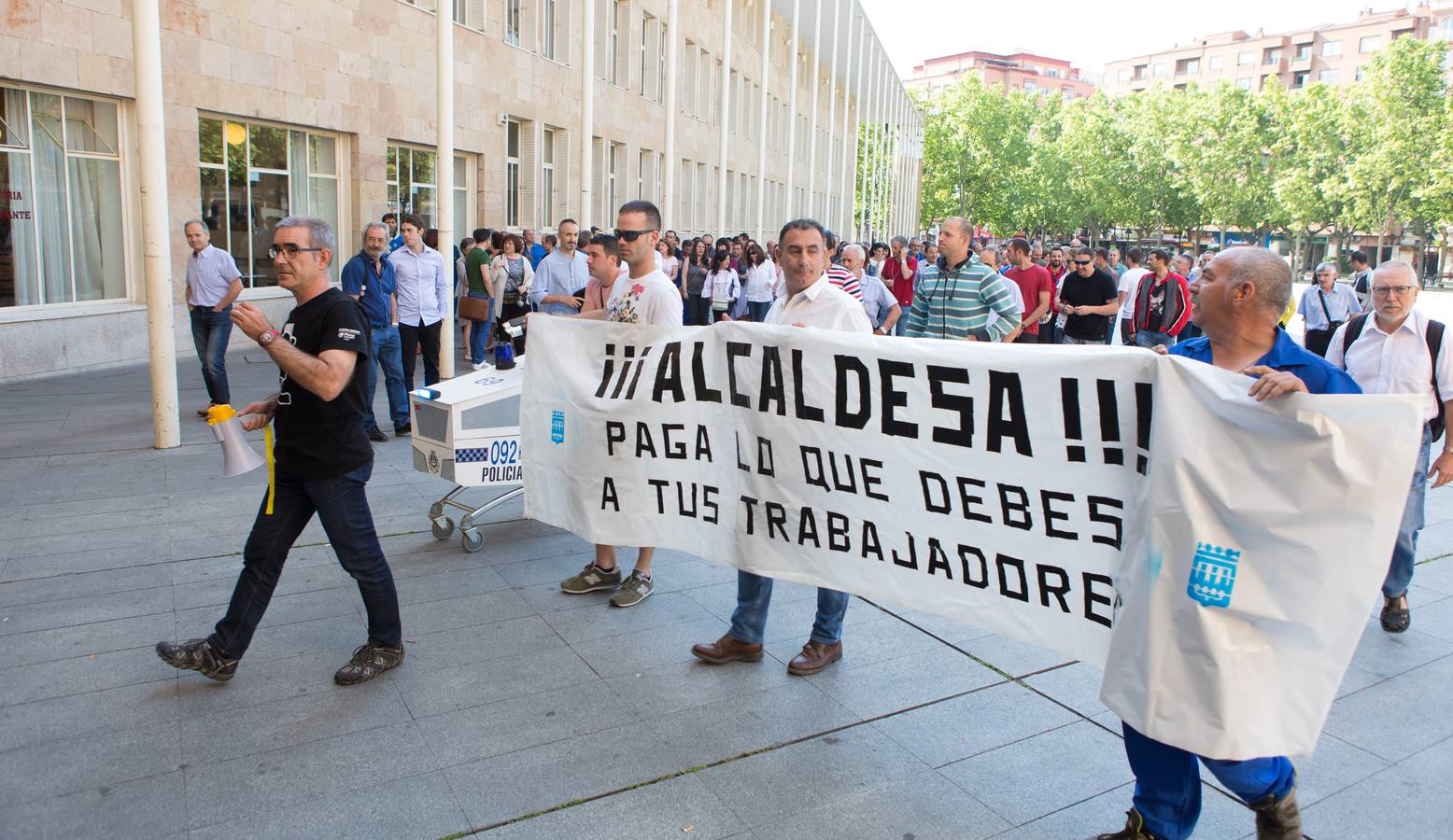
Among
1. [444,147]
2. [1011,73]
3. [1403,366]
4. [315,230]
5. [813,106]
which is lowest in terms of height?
[1403,366]

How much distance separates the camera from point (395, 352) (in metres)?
9.58

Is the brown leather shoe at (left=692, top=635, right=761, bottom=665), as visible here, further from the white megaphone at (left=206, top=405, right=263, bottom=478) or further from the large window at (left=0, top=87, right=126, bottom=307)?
the large window at (left=0, top=87, right=126, bottom=307)

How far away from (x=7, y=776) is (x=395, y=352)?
247 inches

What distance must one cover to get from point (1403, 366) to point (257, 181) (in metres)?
14.8

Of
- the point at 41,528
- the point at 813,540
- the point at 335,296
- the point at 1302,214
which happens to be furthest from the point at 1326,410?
the point at 1302,214

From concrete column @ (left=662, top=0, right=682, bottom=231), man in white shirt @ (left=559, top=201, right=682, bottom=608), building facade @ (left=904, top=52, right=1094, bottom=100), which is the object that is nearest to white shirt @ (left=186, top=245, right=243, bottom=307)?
man in white shirt @ (left=559, top=201, right=682, bottom=608)

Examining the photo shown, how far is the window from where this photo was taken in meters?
22.3

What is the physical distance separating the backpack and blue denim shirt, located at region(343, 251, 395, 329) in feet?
23.6

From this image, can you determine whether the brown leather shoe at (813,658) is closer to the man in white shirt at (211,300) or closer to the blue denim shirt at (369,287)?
the blue denim shirt at (369,287)

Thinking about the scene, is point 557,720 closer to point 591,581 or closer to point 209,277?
point 591,581

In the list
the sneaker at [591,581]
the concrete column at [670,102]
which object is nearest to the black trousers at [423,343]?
the sneaker at [591,581]

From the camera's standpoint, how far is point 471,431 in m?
5.91

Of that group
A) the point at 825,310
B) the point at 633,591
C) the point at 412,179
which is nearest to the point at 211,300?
the point at 633,591

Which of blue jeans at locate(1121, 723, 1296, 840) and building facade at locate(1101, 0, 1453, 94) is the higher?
building facade at locate(1101, 0, 1453, 94)
